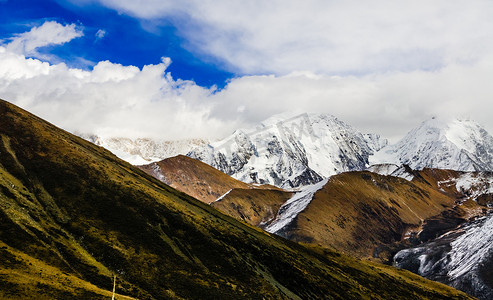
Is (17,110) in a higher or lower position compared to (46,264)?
higher

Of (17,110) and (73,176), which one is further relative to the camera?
(17,110)

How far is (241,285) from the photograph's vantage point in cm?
12438

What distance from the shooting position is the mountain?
9431cm

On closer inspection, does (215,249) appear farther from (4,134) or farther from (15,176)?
(4,134)

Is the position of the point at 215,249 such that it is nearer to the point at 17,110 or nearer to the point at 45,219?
the point at 45,219

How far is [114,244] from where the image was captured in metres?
116

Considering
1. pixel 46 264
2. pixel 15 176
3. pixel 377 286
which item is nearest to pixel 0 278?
pixel 46 264

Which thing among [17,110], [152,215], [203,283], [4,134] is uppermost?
[17,110]

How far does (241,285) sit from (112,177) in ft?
213

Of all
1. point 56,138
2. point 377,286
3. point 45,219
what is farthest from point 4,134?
point 377,286

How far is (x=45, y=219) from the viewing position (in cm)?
11494

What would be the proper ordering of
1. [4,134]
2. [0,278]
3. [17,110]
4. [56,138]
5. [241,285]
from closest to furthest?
[0,278]
[241,285]
[4,134]
[56,138]
[17,110]

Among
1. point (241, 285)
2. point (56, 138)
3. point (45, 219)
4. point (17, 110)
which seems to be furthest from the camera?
point (17, 110)

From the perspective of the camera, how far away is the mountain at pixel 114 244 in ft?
309
